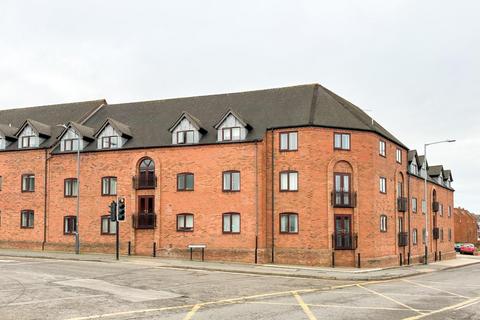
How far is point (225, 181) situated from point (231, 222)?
2731mm

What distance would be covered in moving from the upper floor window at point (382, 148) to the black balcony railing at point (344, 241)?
6.37 m

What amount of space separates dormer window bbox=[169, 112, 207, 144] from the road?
37.7 feet

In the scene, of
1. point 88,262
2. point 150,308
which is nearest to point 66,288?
point 150,308

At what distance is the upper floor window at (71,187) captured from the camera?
40.3m

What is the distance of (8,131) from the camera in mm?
43562

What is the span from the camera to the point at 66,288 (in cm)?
2002

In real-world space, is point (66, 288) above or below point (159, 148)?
below

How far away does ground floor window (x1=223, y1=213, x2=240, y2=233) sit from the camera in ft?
117

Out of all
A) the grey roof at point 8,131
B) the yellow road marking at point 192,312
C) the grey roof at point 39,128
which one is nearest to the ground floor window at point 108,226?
the grey roof at point 39,128

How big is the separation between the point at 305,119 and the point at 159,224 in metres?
12.2

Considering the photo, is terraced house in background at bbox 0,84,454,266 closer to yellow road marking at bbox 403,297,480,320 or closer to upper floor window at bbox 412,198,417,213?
upper floor window at bbox 412,198,417,213

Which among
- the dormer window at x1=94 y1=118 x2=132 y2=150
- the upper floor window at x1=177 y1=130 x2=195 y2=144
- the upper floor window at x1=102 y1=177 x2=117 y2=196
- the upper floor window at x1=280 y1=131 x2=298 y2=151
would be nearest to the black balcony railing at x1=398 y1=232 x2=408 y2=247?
the upper floor window at x1=280 y1=131 x2=298 y2=151

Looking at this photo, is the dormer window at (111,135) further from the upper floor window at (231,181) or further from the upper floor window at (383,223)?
the upper floor window at (383,223)

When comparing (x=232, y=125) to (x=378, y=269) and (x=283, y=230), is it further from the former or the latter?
(x=378, y=269)
